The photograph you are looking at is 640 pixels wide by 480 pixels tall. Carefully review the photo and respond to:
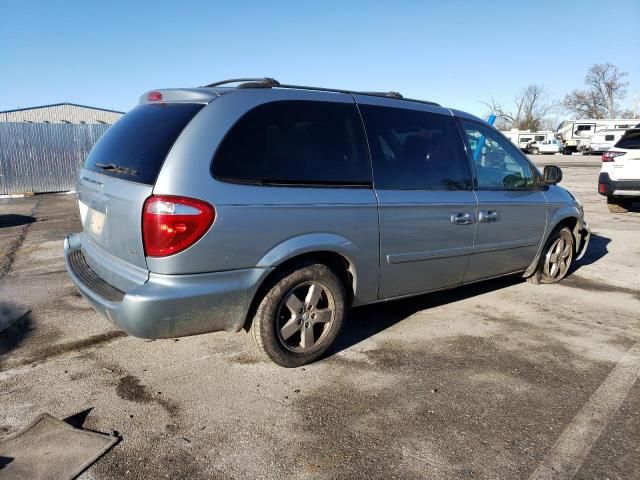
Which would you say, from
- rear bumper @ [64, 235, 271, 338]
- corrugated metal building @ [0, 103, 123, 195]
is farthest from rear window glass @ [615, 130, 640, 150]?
corrugated metal building @ [0, 103, 123, 195]

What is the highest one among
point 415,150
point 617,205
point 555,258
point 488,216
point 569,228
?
point 415,150

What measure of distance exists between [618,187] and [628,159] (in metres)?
0.59

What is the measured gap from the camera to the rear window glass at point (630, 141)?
9.73m

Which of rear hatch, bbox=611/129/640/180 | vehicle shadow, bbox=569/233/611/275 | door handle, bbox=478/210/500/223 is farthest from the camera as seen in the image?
rear hatch, bbox=611/129/640/180

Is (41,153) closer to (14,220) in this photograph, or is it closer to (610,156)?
(14,220)

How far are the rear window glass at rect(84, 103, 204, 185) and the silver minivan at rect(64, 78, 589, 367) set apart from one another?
1cm

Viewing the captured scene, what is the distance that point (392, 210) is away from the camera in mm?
3586

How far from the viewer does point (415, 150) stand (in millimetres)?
3895

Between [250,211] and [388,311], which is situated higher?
[250,211]

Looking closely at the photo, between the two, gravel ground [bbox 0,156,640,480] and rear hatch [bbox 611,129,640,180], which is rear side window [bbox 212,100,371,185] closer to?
gravel ground [bbox 0,156,640,480]

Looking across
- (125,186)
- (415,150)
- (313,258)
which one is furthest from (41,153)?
(313,258)

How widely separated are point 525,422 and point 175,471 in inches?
74.9

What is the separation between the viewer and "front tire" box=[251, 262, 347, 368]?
316 centimetres

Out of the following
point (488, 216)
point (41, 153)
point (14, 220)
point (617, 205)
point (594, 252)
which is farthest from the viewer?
point (41, 153)
